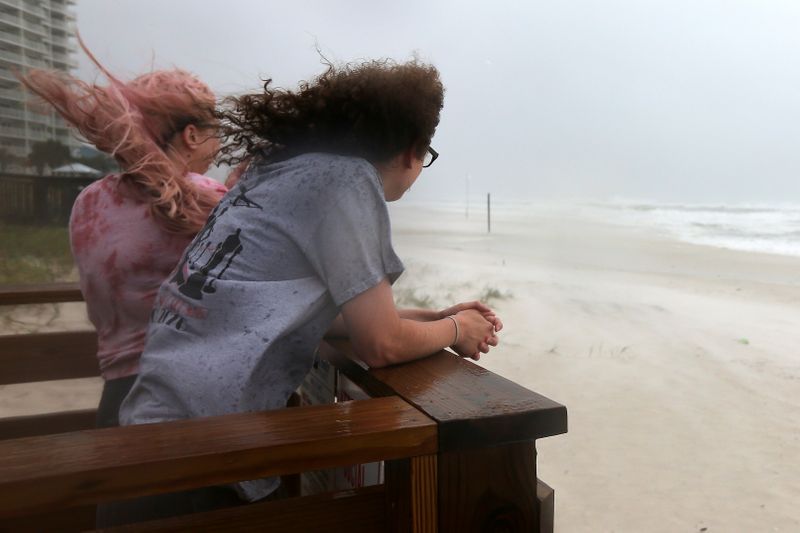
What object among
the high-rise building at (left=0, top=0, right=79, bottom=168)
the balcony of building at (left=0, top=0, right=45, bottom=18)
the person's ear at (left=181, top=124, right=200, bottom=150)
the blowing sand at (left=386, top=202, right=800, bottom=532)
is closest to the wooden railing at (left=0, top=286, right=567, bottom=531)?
the person's ear at (left=181, top=124, right=200, bottom=150)

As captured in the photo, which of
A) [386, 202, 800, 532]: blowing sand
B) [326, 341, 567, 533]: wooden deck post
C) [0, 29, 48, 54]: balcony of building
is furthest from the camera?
[0, 29, 48, 54]: balcony of building

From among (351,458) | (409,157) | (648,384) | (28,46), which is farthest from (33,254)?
(351,458)

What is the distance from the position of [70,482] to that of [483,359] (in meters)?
5.04

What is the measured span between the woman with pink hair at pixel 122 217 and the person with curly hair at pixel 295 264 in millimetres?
304

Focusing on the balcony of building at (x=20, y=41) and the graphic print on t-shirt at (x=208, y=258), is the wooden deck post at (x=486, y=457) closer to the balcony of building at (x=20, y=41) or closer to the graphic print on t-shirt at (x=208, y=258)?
the graphic print on t-shirt at (x=208, y=258)

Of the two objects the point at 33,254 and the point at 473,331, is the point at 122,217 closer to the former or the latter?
the point at 473,331

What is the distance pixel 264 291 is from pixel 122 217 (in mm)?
610

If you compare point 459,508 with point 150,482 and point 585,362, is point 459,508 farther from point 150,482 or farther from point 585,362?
point 585,362

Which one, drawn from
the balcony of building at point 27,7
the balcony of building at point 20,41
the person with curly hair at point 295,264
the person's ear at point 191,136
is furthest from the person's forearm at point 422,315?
the balcony of building at point 27,7

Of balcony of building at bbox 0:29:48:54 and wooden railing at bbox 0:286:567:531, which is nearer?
wooden railing at bbox 0:286:567:531

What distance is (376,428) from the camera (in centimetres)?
94

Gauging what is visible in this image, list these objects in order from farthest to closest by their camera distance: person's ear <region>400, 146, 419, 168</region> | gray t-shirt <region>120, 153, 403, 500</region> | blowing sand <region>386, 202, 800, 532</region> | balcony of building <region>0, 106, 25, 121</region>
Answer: balcony of building <region>0, 106, 25, 121</region>
blowing sand <region>386, 202, 800, 532</region>
person's ear <region>400, 146, 419, 168</region>
gray t-shirt <region>120, 153, 403, 500</region>

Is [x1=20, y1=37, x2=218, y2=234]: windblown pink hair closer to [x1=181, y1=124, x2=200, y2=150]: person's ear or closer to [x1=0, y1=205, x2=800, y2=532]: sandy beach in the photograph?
[x1=181, y1=124, x2=200, y2=150]: person's ear

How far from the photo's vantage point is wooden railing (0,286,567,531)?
79cm
